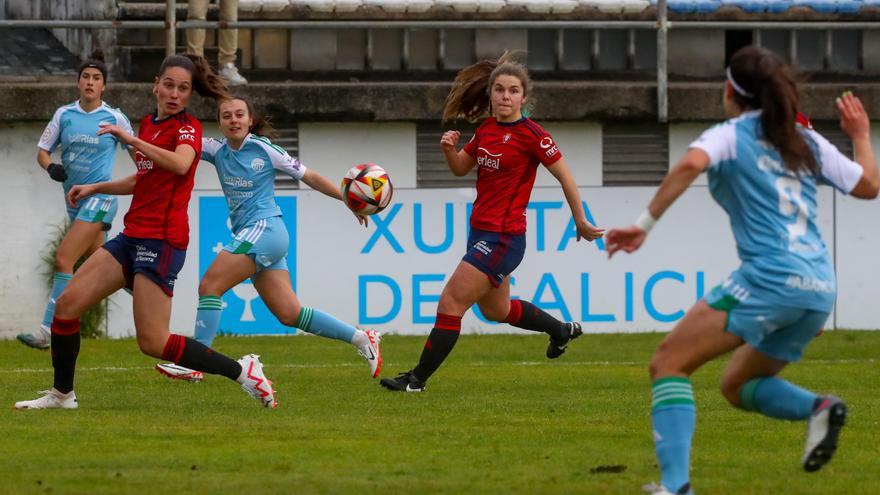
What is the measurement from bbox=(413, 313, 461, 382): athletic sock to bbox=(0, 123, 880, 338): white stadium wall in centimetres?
567

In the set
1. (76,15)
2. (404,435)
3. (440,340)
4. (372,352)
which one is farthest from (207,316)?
(76,15)

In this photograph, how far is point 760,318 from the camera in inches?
249

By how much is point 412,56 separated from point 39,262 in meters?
5.00

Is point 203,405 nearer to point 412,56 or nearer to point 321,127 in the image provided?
point 321,127

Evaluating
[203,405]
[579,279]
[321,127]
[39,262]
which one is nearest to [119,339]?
[39,262]

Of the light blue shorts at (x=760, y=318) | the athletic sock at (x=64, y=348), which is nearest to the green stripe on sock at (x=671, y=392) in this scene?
the light blue shorts at (x=760, y=318)

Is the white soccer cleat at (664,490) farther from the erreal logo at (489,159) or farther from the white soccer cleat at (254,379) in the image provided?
the erreal logo at (489,159)

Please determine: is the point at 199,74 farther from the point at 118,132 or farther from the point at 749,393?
the point at 749,393

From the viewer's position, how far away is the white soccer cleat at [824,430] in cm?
642

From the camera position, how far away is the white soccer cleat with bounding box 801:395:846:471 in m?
6.42

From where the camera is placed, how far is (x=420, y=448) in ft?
26.9

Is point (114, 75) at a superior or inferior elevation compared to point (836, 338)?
superior

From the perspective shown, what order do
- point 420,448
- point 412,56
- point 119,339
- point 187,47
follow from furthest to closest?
point 412,56 < point 187,47 < point 119,339 < point 420,448

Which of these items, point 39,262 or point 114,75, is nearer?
point 39,262
